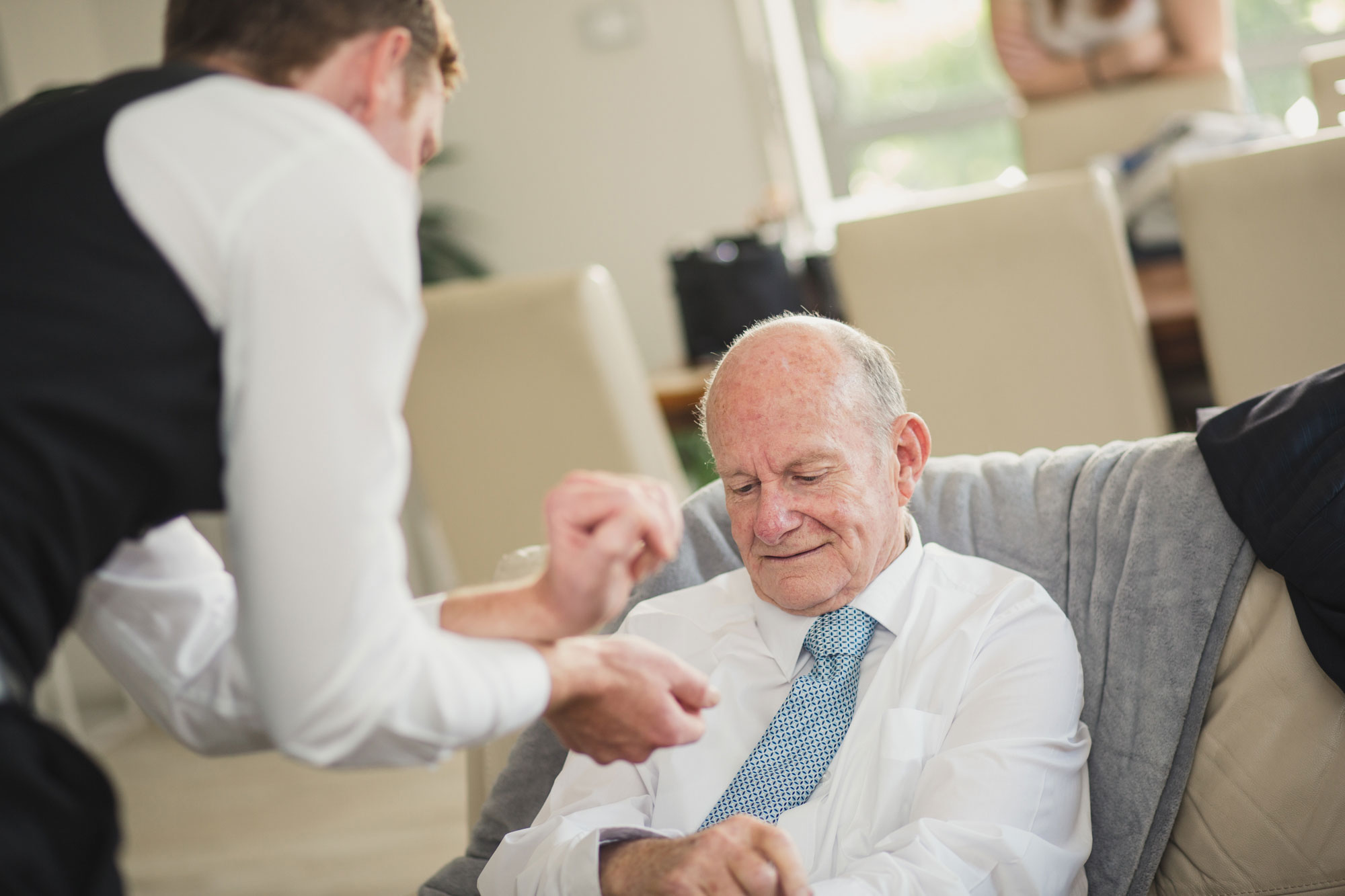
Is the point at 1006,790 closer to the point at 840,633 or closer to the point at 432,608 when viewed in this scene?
the point at 840,633

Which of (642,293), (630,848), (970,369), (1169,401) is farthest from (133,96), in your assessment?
(642,293)

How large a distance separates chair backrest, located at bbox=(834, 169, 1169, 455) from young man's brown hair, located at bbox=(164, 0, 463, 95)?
182cm

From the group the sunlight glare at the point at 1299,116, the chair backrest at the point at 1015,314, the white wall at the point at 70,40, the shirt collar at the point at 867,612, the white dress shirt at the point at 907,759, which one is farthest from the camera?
the white wall at the point at 70,40

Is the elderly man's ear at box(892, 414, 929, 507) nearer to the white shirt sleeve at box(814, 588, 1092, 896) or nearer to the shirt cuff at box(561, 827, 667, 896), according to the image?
the white shirt sleeve at box(814, 588, 1092, 896)

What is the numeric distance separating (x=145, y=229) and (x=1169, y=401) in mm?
2596

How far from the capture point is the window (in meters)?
4.80

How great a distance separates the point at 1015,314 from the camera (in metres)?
2.57

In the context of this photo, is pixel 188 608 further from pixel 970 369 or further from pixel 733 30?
pixel 733 30

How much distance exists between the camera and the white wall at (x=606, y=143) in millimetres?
4730

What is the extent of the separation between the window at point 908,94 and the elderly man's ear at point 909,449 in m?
3.54

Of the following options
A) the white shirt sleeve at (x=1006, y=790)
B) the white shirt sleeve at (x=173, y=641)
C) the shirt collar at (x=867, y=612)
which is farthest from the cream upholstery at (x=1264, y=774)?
the white shirt sleeve at (x=173, y=641)

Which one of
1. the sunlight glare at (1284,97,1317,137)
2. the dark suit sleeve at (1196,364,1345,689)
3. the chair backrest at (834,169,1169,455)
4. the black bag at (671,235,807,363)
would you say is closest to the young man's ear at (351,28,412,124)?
the dark suit sleeve at (1196,364,1345,689)

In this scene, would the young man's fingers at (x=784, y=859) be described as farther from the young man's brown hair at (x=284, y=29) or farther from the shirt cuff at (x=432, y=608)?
the young man's brown hair at (x=284, y=29)

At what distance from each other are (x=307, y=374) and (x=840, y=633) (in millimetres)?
885
